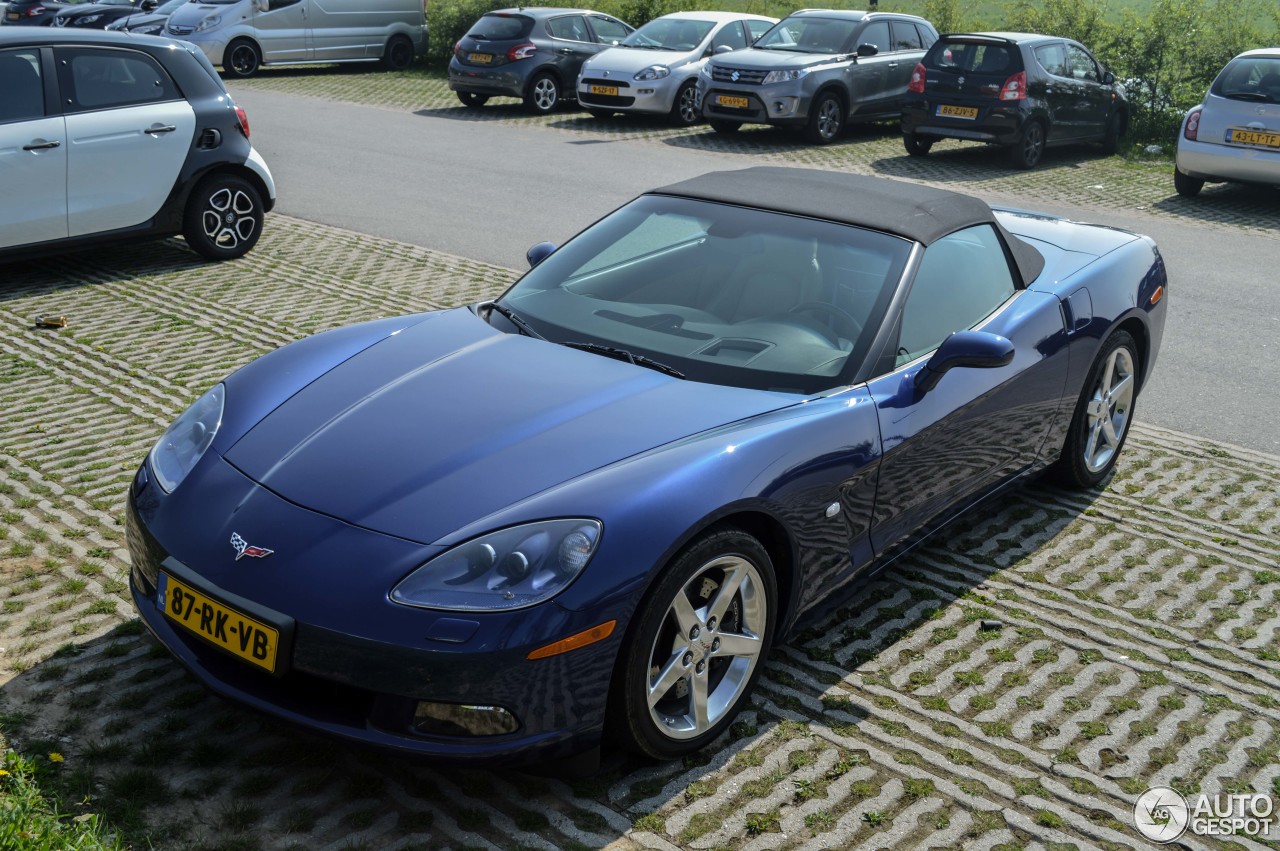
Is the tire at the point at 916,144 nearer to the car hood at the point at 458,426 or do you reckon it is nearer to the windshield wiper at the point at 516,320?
the windshield wiper at the point at 516,320

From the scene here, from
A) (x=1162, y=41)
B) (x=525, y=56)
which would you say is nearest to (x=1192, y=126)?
(x=1162, y=41)

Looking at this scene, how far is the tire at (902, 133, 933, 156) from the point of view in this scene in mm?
16906

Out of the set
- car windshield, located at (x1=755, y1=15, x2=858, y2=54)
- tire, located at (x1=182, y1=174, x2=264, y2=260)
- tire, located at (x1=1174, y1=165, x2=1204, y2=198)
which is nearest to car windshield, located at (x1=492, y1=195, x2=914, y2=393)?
tire, located at (x1=182, y1=174, x2=264, y2=260)

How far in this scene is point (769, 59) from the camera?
17672 mm

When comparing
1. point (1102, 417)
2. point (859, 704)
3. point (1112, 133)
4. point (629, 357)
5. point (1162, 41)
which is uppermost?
point (1162, 41)

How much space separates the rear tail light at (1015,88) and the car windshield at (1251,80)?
2.19m

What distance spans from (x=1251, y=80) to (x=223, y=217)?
37.1 ft

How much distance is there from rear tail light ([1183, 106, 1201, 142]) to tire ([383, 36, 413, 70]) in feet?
53.6

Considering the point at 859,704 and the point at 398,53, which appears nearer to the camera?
the point at 859,704

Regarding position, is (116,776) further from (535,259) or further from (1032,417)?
(1032,417)

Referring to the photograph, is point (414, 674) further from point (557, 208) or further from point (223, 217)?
point (557, 208)

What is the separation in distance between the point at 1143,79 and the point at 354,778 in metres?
19.4

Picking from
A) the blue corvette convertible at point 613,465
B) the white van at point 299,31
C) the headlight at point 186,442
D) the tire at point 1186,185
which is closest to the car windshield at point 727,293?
the blue corvette convertible at point 613,465

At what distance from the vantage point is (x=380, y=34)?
84.2 ft
